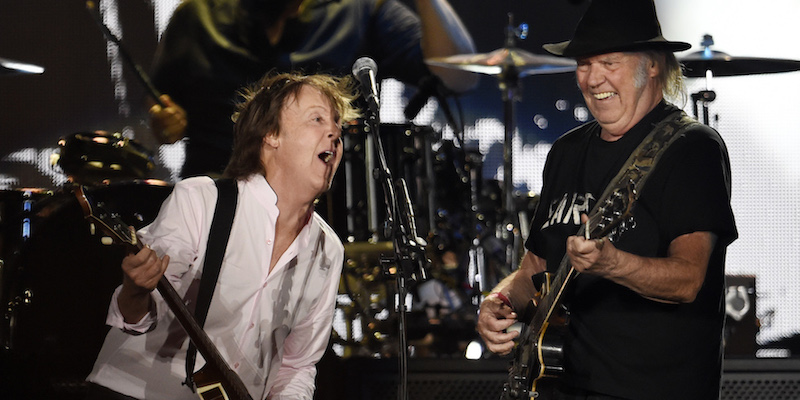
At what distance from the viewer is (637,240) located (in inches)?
91.5

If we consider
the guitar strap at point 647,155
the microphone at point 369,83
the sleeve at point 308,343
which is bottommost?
the sleeve at point 308,343

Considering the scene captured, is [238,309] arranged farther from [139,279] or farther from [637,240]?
[637,240]

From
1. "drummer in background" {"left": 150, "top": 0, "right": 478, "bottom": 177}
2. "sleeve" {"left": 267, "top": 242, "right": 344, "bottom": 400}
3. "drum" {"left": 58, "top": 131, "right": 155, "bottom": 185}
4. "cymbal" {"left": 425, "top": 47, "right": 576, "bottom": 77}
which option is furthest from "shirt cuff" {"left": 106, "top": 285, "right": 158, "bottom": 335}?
"cymbal" {"left": 425, "top": 47, "right": 576, "bottom": 77}

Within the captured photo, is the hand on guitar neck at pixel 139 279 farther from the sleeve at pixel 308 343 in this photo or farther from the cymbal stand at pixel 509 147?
the cymbal stand at pixel 509 147

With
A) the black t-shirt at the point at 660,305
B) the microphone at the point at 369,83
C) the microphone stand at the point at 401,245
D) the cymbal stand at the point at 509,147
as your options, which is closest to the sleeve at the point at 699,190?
the black t-shirt at the point at 660,305

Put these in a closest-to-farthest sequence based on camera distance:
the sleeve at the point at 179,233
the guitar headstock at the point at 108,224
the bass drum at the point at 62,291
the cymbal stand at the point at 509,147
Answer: the guitar headstock at the point at 108,224
the sleeve at the point at 179,233
the bass drum at the point at 62,291
the cymbal stand at the point at 509,147

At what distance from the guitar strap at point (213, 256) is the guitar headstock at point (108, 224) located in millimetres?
378

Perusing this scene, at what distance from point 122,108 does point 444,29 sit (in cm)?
274

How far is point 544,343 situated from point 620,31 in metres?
1.02

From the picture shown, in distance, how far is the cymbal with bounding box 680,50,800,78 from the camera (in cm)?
535

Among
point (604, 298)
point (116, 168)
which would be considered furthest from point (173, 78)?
point (604, 298)

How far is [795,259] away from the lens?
626 cm

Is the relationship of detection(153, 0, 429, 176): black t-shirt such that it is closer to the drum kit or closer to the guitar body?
the drum kit

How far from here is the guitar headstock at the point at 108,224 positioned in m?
2.33
